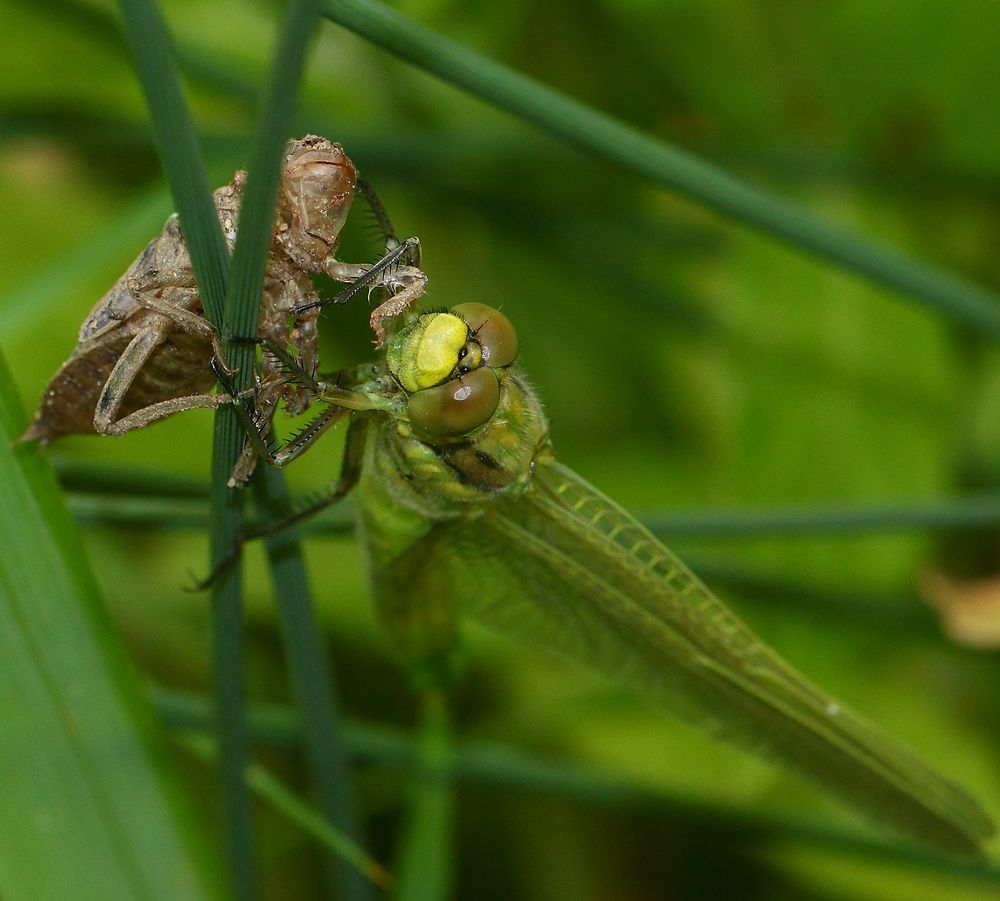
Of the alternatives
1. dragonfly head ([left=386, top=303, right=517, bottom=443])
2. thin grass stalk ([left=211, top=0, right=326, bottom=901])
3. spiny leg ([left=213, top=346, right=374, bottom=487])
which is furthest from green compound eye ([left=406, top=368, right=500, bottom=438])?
thin grass stalk ([left=211, top=0, right=326, bottom=901])

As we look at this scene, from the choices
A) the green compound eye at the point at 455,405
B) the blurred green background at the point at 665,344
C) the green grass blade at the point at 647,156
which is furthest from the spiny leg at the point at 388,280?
the blurred green background at the point at 665,344

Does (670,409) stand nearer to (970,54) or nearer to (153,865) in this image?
(970,54)

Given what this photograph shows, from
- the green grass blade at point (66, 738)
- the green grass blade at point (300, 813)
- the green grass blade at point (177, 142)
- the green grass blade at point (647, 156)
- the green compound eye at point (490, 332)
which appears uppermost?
the green grass blade at point (647, 156)

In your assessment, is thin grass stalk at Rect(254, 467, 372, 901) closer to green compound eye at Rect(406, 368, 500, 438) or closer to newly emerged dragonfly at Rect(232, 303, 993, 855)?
newly emerged dragonfly at Rect(232, 303, 993, 855)

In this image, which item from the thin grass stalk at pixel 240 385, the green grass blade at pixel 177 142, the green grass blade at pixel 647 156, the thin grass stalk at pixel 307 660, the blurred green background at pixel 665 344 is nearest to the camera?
the thin grass stalk at pixel 240 385

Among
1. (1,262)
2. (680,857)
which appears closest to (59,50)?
(1,262)

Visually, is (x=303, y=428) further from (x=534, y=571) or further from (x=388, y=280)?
(x=534, y=571)

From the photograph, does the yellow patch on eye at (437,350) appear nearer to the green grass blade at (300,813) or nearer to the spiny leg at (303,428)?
the spiny leg at (303,428)

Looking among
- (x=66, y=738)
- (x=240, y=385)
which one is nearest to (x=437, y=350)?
(x=240, y=385)
